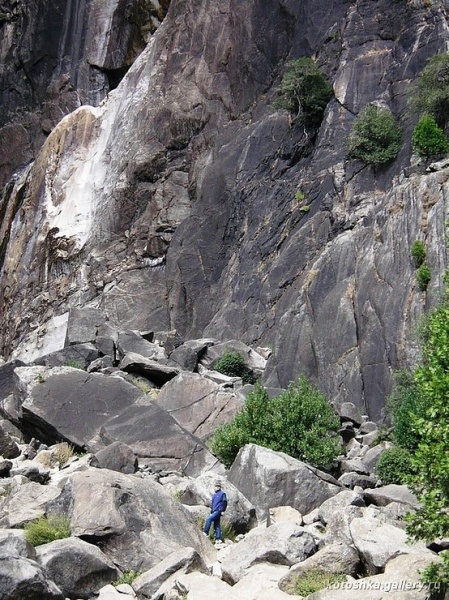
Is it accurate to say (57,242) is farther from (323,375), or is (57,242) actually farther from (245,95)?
(323,375)

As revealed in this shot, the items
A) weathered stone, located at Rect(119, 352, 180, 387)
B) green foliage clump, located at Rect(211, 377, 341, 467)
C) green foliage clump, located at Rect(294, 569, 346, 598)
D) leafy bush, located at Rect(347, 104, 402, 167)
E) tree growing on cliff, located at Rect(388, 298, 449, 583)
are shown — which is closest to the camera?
tree growing on cliff, located at Rect(388, 298, 449, 583)

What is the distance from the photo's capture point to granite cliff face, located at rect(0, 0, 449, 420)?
25.0 meters

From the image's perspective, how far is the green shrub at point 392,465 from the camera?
17672 mm

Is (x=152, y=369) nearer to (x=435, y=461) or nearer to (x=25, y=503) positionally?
(x=25, y=503)

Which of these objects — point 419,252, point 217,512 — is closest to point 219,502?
point 217,512

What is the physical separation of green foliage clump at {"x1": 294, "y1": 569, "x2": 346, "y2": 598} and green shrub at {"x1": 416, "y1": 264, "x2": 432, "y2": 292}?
1331 centimetres

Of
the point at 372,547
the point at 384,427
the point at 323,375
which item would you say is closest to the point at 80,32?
the point at 323,375

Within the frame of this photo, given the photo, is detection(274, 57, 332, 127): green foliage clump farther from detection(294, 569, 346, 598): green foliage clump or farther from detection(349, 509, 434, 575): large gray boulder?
detection(294, 569, 346, 598): green foliage clump

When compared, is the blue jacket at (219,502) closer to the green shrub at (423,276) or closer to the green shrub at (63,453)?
the green shrub at (63,453)

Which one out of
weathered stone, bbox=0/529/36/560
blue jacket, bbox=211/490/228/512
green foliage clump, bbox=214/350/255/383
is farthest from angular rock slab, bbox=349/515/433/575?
green foliage clump, bbox=214/350/255/383

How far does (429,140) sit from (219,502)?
58.1 ft

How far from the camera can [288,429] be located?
63.9 ft

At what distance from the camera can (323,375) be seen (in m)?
25.2

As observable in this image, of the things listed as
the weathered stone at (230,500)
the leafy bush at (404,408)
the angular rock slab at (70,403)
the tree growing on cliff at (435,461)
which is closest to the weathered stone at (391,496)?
the leafy bush at (404,408)
